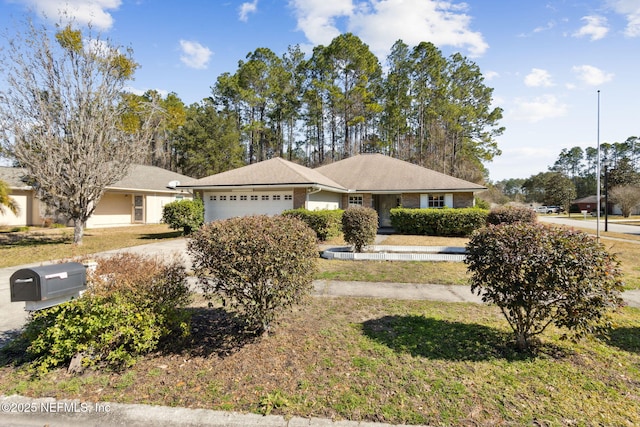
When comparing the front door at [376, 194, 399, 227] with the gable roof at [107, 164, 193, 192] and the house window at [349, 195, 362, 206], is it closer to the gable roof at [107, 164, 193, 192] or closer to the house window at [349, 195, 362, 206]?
the house window at [349, 195, 362, 206]

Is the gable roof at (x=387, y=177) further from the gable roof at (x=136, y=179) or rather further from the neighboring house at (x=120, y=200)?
the gable roof at (x=136, y=179)

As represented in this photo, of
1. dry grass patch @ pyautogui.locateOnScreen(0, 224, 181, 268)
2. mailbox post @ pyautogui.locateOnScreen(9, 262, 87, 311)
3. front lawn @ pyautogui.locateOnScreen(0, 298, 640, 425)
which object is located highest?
mailbox post @ pyautogui.locateOnScreen(9, 262, 87, 311)

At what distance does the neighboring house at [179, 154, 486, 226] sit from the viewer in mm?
16672

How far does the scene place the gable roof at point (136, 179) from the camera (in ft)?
64.9

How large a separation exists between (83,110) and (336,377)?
15.3 meters

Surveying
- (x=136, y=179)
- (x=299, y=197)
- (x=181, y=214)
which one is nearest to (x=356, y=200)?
(x=299, y=197)

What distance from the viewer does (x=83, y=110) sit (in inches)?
505

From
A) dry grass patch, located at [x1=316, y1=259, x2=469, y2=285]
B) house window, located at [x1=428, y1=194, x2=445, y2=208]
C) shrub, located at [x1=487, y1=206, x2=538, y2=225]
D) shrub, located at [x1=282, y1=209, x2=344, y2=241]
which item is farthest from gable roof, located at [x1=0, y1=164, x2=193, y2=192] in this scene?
shrub, located at [x1=487, y1=206, x2=538, y2=225]

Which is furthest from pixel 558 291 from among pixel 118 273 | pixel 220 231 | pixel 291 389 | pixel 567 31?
pixel 567 31

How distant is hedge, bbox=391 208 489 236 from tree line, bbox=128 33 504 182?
20040 millimetres

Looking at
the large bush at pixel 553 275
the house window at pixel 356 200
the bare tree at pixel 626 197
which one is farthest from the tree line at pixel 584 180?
the large bush at pixel 553 275

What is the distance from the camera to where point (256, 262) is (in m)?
3.65

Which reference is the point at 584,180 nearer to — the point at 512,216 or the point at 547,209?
the point at 547,209

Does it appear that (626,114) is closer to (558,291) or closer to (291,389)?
(558,291)
